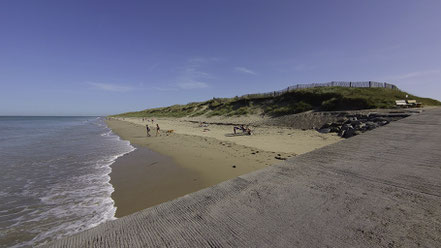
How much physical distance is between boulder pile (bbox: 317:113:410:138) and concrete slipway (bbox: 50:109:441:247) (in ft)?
30.7

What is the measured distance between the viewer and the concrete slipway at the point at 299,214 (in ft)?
4.09

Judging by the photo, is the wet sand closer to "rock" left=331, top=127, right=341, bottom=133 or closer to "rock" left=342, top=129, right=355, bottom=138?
"rock" left=342, top=129, right=355, bottom=138

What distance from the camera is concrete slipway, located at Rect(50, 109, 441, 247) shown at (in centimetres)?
125

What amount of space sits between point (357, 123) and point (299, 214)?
13.7 metres

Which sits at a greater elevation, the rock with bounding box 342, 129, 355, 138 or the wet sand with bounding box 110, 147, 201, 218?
the rock with bounding box 342, 129, 355, 138

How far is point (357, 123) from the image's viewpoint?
12.3 meters

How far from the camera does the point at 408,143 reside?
12.3 ft

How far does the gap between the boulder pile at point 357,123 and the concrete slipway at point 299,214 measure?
9362 millimetres

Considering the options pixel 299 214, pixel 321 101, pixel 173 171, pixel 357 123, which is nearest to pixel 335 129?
pixel 357 123

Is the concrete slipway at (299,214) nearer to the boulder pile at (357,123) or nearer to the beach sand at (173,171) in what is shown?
the beach sand at (173,171)

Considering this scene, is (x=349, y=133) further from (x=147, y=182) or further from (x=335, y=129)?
(x=147, y=182)

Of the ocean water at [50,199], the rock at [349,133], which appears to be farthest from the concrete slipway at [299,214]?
the rock at [349,133]

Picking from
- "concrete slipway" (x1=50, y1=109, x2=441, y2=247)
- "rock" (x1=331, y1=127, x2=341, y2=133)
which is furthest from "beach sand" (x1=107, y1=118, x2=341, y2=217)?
"rock" (x1=331, y1=127, x2=341, y2=133)

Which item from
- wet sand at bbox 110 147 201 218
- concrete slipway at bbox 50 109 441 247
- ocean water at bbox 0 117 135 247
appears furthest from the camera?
wet sand at bbox 110 147 201 218
